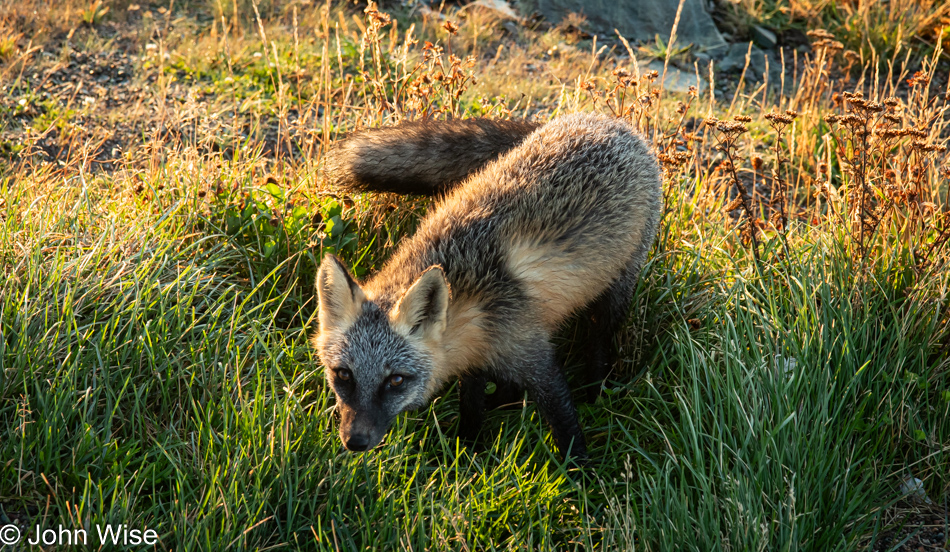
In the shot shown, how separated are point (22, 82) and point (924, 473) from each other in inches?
339

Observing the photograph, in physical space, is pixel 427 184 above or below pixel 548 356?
above

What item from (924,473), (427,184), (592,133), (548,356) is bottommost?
(924,473)

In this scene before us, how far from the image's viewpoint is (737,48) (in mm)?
10703

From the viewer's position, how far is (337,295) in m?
3.64

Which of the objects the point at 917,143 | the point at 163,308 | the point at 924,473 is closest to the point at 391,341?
the point at 163,308

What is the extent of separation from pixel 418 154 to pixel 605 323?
165 cm

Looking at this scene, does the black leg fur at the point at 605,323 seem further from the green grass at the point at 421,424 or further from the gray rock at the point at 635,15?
the gray rock at the point at 635,15

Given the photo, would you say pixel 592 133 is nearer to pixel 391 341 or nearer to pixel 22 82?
pixel 391 341

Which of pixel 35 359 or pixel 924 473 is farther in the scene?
pixel 924 473

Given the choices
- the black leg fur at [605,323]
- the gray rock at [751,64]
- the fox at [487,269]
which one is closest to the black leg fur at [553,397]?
the fox at [487,269]

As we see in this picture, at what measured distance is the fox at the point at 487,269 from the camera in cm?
357

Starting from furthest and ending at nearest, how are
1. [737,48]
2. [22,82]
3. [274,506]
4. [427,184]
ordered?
[737,48] < [22,82] < [427,184] < [274,506]

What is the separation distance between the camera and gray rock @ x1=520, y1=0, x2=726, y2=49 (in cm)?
1116

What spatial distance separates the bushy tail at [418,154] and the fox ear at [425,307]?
145 centimetres
